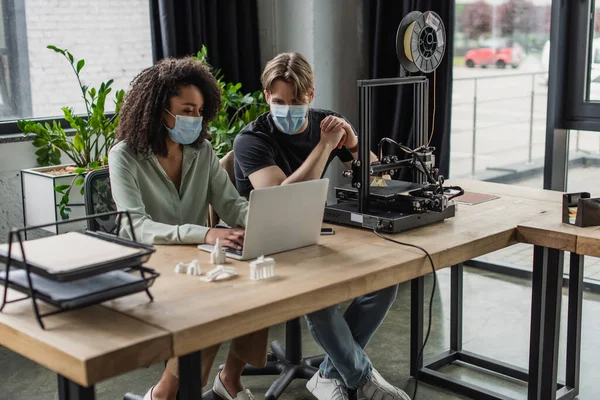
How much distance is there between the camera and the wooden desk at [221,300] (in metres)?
1.49

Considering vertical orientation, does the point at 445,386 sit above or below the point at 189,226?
below

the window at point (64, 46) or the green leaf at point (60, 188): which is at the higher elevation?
the window at point (64, 46)

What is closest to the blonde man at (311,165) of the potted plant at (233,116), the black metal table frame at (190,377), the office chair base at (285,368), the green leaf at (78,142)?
the office chair base at (285,368)

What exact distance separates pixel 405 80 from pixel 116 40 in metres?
2.23

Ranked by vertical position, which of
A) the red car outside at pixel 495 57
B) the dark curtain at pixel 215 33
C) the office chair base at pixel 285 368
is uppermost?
the dark curtain at pixel 215 33

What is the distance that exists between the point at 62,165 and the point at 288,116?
1.57 metres

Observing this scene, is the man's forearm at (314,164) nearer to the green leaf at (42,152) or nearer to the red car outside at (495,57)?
the green leaf at (42,152)

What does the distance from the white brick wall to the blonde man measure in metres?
1.69

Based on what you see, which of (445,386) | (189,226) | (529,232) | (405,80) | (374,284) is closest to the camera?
(374,284)

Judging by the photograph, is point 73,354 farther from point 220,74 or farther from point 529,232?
point 220,74

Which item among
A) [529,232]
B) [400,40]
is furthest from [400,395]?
[400,40]

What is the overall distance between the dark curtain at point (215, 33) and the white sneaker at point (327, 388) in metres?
2.21

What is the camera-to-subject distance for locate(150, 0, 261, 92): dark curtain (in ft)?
13.7

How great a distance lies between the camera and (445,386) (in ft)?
9.35
